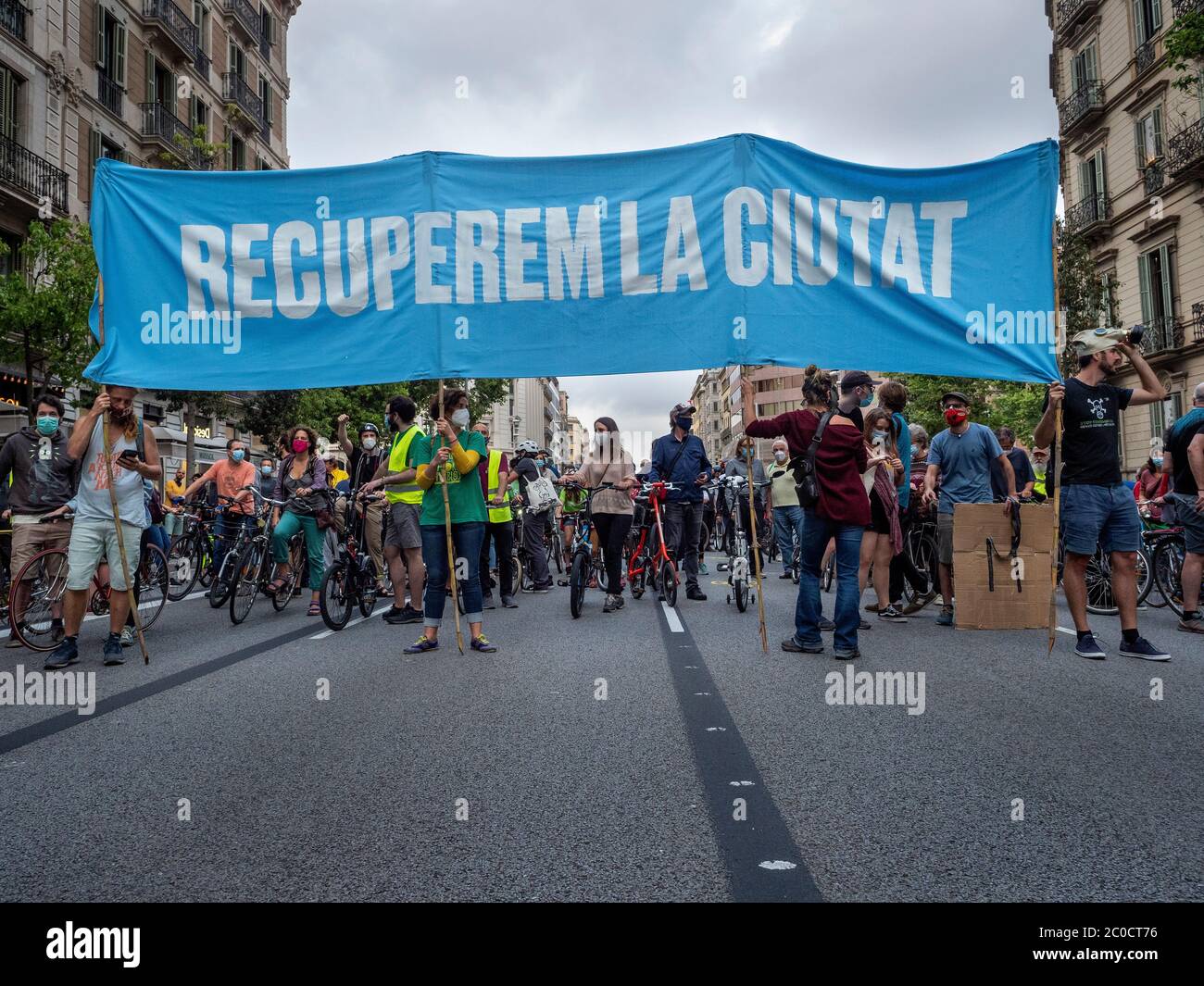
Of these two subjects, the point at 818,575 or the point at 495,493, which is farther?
the point at 495,493

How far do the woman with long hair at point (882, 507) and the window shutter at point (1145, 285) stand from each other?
2555 cm

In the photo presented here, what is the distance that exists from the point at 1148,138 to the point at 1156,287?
4446 millimetres

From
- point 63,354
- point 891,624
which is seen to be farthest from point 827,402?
point 63,354

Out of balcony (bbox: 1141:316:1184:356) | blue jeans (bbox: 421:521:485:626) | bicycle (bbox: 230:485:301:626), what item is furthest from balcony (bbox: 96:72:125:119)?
balcony (bbox: 1141:316:1184:356)

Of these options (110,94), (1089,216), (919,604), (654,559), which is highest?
(110,94)

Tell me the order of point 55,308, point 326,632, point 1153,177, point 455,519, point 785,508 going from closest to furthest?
A: point 455,519
point 326,632
point 785,508
point 55,308
point 1153,177

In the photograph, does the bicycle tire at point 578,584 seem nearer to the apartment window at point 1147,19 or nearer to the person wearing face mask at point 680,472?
the person wearing face mask at point 680,472

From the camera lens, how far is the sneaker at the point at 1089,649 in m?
6.70

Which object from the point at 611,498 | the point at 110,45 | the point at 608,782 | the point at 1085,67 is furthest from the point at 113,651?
the point at 1085,67

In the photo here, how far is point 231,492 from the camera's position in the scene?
11945 mm

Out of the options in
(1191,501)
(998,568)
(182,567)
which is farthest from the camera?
(182,567)

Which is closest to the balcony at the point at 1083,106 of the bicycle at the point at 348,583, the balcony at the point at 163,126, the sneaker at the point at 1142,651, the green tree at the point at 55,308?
the balcony at the point at 163,126

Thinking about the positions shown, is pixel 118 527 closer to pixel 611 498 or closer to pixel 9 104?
pixel 611 498
